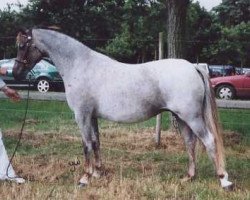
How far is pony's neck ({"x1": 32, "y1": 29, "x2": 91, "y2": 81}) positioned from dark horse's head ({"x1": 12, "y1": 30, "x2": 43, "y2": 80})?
0.07 metres

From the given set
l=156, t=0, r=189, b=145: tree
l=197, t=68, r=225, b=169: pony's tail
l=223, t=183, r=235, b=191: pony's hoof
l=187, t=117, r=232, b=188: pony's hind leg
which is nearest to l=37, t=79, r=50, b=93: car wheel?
l=156, t=0, r=189, b=145: tree

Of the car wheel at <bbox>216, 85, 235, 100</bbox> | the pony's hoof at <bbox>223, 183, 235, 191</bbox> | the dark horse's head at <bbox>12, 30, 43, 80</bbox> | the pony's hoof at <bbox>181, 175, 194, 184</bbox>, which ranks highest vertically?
the car wheel at <bbox>216, 85, 235, 100</bbox>

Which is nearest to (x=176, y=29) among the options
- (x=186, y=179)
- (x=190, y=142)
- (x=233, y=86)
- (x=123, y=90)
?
(x=190, y=142)

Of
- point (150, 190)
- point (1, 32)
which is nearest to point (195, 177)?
point (150, 190)

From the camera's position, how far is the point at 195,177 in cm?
761

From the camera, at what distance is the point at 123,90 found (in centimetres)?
721

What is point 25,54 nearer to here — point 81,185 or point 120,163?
point 81,185

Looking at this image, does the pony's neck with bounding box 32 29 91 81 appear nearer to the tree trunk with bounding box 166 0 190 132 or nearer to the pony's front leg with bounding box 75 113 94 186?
the pony's front leg with bounding box 75 113 94 186

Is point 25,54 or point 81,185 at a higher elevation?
point 25,54

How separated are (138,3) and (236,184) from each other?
3529cm

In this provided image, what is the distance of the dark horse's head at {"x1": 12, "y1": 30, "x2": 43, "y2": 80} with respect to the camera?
7.52m

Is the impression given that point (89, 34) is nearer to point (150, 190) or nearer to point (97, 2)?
point (97, 2)

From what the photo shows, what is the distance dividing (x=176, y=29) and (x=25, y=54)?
430cm

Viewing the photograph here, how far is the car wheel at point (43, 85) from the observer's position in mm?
23984
